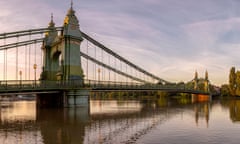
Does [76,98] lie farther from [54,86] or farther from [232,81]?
[232,81]

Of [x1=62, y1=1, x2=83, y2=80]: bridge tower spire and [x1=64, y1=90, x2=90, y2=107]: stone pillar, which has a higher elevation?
[x1=62, y1=1, x2=83, y2=80]: bridge tower spire

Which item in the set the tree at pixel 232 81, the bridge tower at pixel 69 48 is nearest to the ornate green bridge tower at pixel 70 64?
the bridge tower at pixel 69 48

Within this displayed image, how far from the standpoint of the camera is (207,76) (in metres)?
127

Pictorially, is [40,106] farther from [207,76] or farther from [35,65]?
[207,76]

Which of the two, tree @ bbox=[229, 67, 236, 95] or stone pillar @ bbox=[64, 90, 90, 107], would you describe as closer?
stone pillar @ bbox=[64, 90, 90, 107]

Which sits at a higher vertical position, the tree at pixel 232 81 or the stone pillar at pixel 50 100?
the tree at pixel 232 81

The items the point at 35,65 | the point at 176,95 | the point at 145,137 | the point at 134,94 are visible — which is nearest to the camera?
the point at 145,137

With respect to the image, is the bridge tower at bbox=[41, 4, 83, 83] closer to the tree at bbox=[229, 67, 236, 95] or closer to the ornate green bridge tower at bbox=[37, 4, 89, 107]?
the ornate green bridge tower at bbox=[37, 4, 89, 107]

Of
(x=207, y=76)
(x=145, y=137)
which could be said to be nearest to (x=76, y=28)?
(x=145, y=137)

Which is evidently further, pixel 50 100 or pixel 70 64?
pixel 50 100

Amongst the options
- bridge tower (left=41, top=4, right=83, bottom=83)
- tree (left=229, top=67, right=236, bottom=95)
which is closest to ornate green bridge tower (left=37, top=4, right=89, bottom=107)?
bridge tower (left=41, top=4, right=83, bottom=83)

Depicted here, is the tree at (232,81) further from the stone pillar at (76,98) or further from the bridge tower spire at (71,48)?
the stone pillar at (76,98)

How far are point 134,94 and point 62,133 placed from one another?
141157mm

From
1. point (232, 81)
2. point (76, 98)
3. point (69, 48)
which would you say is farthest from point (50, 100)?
point (232, 81)
